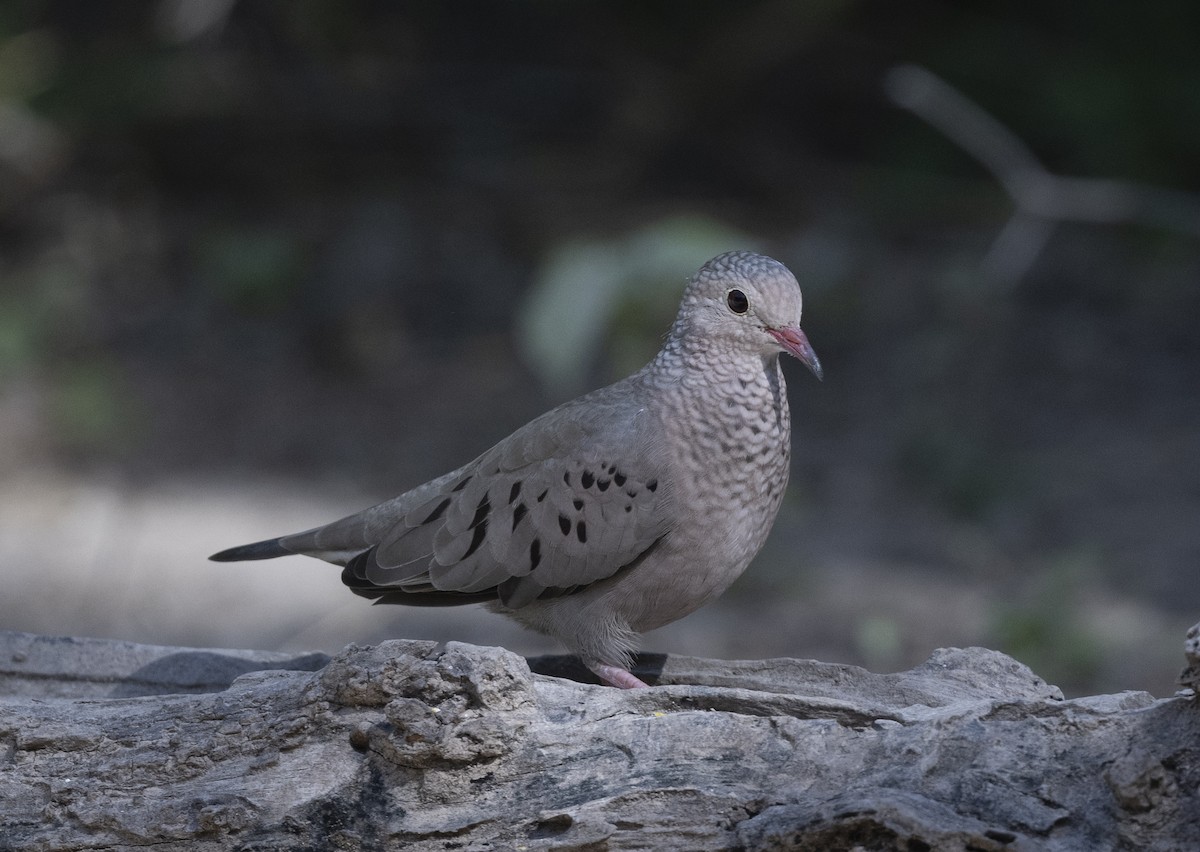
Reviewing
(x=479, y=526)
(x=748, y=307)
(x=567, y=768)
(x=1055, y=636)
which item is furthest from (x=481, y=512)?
(x=1055, y=636)

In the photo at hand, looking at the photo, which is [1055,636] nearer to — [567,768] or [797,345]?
[797,345]

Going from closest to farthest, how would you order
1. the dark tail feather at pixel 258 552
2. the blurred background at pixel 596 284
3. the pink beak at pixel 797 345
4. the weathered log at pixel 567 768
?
1. the weathered log at pixel 567 768
2. the pink beak at pixel 797 345
3. the dark tail feather at pixel 258 552
4. the blurred background at pixel 596 284

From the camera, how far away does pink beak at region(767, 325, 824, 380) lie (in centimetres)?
292

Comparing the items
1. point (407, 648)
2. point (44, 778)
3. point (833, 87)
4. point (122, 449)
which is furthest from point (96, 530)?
point (833, 87)

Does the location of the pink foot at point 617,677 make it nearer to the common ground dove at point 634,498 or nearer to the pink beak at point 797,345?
the common ground dove at point 634,498

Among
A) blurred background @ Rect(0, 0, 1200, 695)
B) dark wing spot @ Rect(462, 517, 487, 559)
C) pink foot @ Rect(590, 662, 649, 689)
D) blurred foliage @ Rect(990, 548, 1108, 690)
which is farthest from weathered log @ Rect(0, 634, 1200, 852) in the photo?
blurred foliage @ Rect(990, 548, 1108, 690)

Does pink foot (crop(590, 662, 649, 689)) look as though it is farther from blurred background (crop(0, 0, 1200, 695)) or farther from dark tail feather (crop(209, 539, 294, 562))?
blurred background (crop(0, 0, 1200, 695))

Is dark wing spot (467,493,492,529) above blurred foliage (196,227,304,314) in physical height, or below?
below

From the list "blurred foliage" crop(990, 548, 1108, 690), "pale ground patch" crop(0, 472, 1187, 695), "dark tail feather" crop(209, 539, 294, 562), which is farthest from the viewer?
"pale ground patch" crop(0, 472, 1187, 695)

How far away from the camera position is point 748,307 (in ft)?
9.86

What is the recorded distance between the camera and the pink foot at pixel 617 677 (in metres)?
2.93

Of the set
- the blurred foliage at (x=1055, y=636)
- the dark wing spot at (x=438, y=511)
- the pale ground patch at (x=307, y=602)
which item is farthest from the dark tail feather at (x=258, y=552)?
the blurred foliage at (x=1055, y=636)

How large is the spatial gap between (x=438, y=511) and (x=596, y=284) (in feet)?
7.95

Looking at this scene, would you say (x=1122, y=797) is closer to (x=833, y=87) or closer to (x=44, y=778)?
(x=44, y=778)
